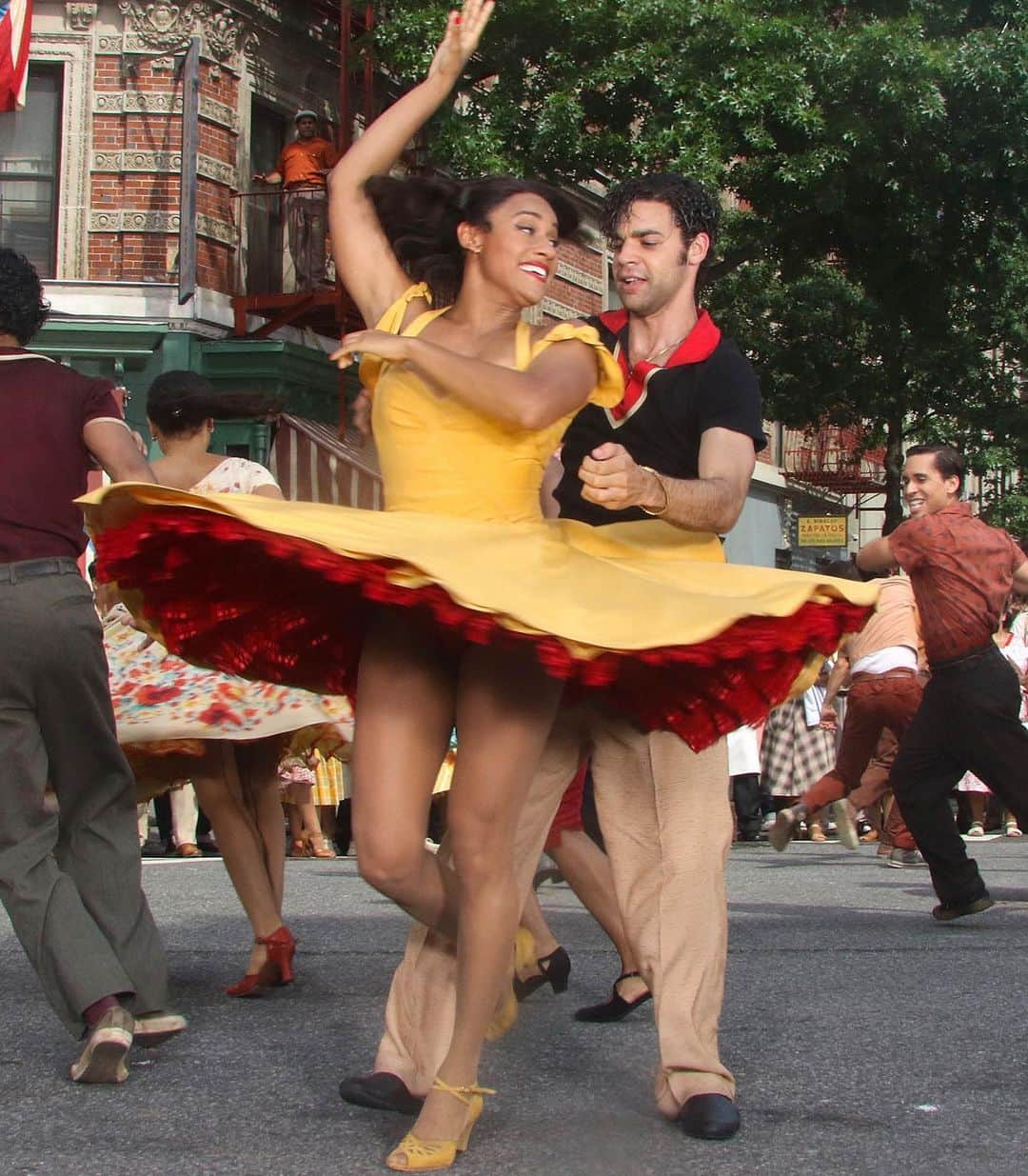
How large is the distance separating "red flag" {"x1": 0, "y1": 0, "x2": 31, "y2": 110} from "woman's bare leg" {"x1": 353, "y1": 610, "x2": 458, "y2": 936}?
17.7 meters

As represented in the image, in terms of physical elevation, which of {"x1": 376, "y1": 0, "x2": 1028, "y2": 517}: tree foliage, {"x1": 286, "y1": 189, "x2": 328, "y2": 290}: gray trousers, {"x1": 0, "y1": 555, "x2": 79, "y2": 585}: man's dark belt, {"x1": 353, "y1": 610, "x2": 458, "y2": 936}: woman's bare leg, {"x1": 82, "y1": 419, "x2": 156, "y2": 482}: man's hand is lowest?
{"x1": 353, "y1": 610, "x2": 458, "y2": 936}: woman's bare leg

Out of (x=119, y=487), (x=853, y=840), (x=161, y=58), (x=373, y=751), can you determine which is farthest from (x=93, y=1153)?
(x=161, y=58)

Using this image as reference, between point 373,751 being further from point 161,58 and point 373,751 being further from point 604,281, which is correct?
point 604,281

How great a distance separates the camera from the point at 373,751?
12.9 feet

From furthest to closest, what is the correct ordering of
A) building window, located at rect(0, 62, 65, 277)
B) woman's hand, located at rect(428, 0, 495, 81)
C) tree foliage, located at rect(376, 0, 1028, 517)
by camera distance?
building window, located at rect(0, 62, 65, 277), tree foliage, located at rect(376, 0, 1028, 517), woman's hand, located at rect(428, 0, 495, 81)

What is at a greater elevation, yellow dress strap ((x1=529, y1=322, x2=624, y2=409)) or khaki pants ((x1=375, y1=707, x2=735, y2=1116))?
yellow dress strap ((x1=529, y1=322, x2=624, y2=409))

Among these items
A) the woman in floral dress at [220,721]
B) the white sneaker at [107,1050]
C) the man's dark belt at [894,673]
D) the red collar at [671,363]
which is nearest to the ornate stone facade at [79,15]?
the man's dark belt at [894,673]

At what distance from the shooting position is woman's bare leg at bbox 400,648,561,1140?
→ 3924 mm

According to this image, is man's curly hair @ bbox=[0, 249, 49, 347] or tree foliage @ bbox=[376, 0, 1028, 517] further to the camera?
tree foliage @ bbox=[376, 0, 1028, 517]

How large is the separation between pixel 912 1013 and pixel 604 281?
2575 cm

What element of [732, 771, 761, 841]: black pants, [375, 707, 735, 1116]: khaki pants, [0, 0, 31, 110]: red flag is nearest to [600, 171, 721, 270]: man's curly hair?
[375, 707, 735, 1116]: khaki pants

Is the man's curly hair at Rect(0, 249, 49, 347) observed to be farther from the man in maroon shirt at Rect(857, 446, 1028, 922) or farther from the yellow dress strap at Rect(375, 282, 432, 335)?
the man in maroon shirt at Rect(857, 446, 1028, 922)

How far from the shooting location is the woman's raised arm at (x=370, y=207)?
431cm

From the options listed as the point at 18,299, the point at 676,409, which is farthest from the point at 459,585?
the point at 18,299
